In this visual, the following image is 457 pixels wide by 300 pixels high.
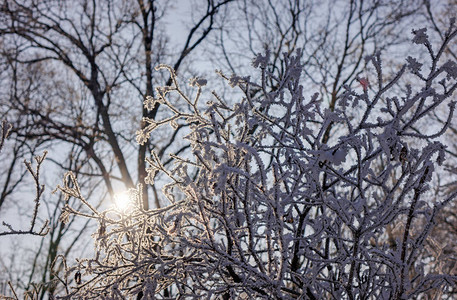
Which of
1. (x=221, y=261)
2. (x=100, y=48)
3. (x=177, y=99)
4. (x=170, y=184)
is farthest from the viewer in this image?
(x=100, y=48)

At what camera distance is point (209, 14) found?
1028cm

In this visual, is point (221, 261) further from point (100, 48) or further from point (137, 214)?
point (100, 48)

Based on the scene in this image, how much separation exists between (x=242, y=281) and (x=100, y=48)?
8666 millimetres

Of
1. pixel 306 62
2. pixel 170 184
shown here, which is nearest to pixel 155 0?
pixel 306 62

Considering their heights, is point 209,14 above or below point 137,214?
above

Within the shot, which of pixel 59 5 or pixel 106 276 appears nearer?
pixel 106 276

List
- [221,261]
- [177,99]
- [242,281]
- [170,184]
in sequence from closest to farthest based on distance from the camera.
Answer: [221,261], [242,281], [170,184], [177,99]

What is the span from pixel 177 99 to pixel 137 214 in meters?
6.74

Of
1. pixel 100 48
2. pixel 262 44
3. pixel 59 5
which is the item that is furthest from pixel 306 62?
pixel 59 5

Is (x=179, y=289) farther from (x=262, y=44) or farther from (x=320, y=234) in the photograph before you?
(x=262, y=44)

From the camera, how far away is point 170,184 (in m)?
2.74

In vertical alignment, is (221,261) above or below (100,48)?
below

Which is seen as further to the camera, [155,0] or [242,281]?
[155,0]

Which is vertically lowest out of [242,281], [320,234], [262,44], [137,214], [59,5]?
[242,281]
